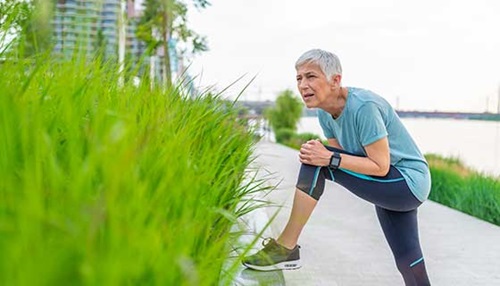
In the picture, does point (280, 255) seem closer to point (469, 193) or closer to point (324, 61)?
point (324, 61)

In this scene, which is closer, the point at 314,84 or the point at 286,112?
the point at 314,84

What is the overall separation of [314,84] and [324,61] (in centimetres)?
9

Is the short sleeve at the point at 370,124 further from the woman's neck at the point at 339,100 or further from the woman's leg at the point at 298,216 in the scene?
the woman's leg at the point at 298,216

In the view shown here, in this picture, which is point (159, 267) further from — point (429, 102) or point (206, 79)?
point (429, 102)

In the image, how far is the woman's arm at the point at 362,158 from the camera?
6.59 feet

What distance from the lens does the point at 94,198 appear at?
32.0 inches

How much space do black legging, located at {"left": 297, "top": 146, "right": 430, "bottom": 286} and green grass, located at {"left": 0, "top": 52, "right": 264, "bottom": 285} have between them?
0.68 m

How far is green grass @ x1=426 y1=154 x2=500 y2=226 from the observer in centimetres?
445

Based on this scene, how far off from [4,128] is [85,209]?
13.4 inches

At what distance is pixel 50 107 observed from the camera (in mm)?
1212

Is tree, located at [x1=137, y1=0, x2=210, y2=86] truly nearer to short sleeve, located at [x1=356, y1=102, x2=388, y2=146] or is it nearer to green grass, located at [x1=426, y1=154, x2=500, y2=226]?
green grass, located at [x1=426, y1=154, x2=500, y2=226]

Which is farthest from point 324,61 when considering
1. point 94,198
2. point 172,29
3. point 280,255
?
point 172,29

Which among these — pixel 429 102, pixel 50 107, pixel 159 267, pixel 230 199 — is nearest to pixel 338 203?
pixel 230 199

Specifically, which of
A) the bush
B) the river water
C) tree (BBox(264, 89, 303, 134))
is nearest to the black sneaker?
the river water
